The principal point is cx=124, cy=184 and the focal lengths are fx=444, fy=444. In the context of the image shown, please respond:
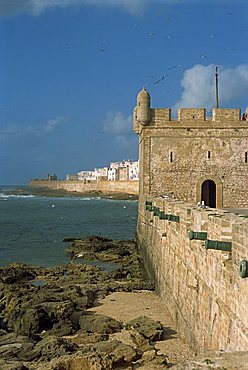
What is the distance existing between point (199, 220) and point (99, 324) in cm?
393

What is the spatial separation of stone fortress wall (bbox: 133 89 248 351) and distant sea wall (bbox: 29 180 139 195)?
7812cm

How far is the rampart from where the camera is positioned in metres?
5.52

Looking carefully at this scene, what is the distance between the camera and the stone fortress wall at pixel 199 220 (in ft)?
19.5

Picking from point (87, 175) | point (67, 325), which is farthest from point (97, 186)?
point (67, 325)

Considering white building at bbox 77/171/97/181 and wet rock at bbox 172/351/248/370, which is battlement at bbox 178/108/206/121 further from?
white building at bbox 77/171/97/181

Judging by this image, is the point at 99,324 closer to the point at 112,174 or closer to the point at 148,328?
the point at 148,328

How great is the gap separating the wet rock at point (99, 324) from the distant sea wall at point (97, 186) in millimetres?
87524

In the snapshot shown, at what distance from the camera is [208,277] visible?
23.5 ft

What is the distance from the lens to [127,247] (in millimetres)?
25328

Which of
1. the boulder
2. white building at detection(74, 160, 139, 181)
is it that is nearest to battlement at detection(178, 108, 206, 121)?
the boulder

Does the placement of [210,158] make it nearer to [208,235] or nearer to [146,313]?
[146,313]

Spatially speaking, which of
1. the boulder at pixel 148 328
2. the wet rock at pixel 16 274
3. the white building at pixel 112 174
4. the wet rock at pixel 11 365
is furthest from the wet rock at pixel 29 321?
the white building at pixel 112 174

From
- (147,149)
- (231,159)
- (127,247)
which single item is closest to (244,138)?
(231,159)

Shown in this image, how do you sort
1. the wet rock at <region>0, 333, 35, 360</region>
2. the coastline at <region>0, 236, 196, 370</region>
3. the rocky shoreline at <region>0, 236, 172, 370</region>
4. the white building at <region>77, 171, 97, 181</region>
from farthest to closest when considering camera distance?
the white building at <region>77, 171, 97, 181</region> → the wet rock at <region>0, 333, 35, 360</region> → the coastline at <region>0, 236, 196, 370</region> → the rocky shoreline at <region>0, 236, 172, 370</region>
